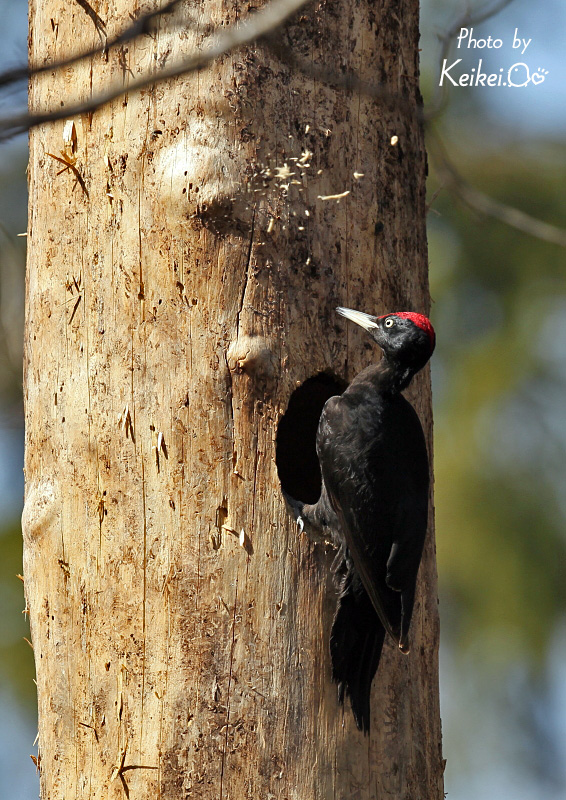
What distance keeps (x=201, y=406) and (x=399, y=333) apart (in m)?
0.66

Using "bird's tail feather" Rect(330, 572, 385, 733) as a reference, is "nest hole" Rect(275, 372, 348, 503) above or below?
above

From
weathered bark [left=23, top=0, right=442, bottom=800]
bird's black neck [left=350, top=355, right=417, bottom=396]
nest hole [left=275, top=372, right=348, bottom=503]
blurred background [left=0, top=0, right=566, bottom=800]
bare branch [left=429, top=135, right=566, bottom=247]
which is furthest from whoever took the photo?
blurred background [left=0, top=0, right=566, bottom=800]

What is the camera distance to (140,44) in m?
2.79

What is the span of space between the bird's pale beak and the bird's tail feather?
0.74 m

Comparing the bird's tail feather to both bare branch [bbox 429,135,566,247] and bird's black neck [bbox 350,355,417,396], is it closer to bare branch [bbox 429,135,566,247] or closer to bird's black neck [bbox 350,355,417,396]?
bird's black neck [bbox 350,355,417,396]

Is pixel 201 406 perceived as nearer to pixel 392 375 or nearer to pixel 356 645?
pixel 392 375

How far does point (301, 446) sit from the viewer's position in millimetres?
3432

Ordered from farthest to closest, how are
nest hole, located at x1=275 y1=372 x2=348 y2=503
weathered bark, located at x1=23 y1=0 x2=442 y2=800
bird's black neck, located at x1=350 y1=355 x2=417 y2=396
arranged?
nest hole, located at x1=275 y1=372 x2=348 y2=503, bird's black neck, located at x1=350 y1=355 x2=417 y2=396, weathered bark, located at x1=23 y1=0 x2=442 y2=800

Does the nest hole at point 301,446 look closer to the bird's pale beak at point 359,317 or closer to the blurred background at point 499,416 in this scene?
the bird's pale beak at point 359,317

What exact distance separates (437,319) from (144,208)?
4.66 meters

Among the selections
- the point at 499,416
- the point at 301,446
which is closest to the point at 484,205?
the point at 301,446

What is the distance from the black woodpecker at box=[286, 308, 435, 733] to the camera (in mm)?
2646

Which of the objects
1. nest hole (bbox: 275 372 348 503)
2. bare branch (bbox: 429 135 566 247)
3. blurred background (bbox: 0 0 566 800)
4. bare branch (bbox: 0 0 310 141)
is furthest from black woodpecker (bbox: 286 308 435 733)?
blurred background (bbox: 0 0 566 800)

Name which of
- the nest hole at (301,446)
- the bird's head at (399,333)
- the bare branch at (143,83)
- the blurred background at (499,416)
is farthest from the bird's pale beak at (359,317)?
the blurred background at (499,416)
